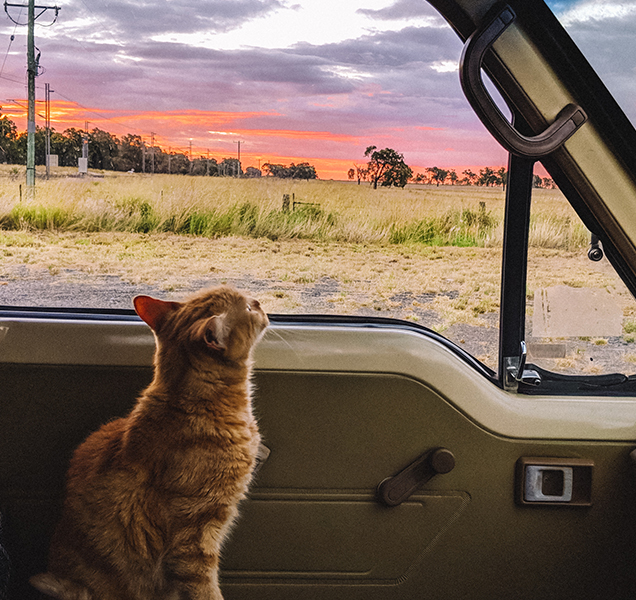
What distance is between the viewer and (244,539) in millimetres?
1688

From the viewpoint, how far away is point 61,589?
1449 millimetres

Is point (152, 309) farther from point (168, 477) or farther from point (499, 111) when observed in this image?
point (499, 111)

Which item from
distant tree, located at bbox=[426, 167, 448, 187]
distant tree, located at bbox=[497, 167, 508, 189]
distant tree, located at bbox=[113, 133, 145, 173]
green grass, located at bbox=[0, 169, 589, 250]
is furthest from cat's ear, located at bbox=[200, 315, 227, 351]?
distant tree, located at bbox=[497, 167, 508, 189]

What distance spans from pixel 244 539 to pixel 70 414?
544 mm

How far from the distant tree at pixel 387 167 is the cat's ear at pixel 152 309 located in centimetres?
63

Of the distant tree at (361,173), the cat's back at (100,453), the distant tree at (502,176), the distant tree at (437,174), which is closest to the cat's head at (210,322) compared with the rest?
the cat's back at (100,453)

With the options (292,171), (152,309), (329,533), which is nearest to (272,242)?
(292,171)

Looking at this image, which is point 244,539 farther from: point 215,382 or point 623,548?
point 623,548

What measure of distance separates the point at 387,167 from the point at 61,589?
4.13 ft

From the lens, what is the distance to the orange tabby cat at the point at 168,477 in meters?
1.42

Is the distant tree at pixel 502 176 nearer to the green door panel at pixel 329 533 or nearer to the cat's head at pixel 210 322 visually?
the cat's head at pixel 210 322

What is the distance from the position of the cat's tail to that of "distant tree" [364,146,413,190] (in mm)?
1204

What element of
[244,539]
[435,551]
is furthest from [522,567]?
[244,539]

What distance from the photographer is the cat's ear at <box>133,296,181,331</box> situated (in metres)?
1.54
